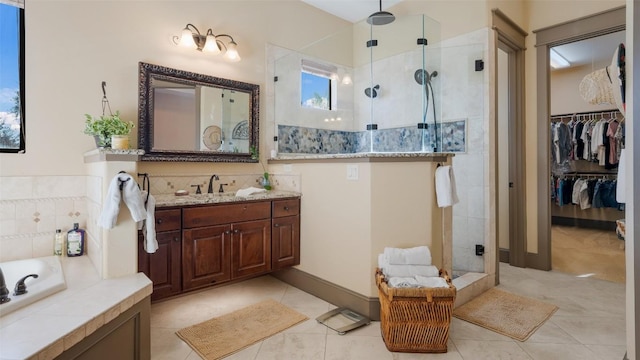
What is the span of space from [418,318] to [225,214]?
156 cm

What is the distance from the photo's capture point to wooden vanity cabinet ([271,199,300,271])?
2.76 metres

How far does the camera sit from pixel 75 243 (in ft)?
7.15

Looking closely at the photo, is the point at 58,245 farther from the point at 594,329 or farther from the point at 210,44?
the point at 594,329

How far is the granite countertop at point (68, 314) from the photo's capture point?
1.06m

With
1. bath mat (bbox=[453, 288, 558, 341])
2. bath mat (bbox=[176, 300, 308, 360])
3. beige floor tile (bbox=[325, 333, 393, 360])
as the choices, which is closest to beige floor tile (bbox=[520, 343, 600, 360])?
bath mat (bbox=[453, 288, 558, 341])

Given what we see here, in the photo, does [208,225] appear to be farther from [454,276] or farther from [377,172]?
[454,276]

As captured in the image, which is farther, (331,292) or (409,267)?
(331,292)

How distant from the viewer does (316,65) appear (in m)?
3.85

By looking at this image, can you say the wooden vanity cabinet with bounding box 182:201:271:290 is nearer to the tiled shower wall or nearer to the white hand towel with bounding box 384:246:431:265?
the tiled shower wall

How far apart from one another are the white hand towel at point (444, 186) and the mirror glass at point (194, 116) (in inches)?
71.0

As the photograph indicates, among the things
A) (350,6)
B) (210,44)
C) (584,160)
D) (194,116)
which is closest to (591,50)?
(584,160)

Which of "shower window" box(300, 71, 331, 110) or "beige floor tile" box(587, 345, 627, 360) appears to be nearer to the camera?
"beige floor tile" box(587, 345, 627, 360)

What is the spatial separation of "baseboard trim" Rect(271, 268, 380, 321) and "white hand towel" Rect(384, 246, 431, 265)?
0.36 metres

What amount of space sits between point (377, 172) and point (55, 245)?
7.59 ft
